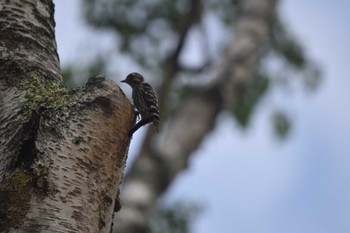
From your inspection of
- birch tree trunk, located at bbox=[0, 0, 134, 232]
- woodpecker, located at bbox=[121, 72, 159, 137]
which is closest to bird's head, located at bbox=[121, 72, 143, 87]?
woodpecker, located at bbox=[121, 72, 159, 137]

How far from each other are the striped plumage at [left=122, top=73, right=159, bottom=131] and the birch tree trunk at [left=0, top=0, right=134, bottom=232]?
20cm

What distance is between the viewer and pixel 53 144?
103 inches

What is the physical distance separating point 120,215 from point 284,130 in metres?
6.57

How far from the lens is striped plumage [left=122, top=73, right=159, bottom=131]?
303cm

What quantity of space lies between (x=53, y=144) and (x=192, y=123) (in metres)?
7.09

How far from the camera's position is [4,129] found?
8.67ft

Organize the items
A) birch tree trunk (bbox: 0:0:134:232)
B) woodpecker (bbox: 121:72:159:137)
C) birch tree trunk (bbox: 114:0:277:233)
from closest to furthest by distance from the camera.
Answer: birch tree trunk (bbox: 0:0:134:232)
woodpecker (bbox: 121:72:159:137)
birch tree trunk (bbox: 114:0:277:233)

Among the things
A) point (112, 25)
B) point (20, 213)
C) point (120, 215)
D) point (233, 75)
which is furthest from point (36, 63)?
point (112, 25)

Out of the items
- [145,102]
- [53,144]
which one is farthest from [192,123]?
[53,144]

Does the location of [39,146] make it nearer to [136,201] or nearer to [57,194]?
[57,194]

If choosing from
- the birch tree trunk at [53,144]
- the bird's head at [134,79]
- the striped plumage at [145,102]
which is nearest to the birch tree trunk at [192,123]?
the bird's head at [134,79]

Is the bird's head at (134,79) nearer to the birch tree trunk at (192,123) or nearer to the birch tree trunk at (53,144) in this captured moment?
the birch tree trunk at (53,144)

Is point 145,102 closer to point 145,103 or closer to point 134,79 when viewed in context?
point 145,103

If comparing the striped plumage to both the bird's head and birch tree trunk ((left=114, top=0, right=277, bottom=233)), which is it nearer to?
the bird's head
